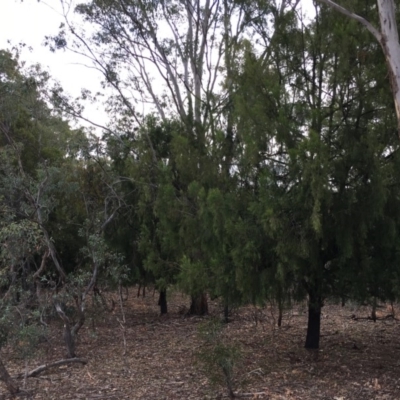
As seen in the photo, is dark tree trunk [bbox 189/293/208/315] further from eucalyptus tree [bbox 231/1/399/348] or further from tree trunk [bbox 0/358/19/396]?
tree trunk [bbox 0/358/19/396]

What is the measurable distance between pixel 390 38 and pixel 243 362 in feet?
15.2

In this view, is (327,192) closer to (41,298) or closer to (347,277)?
(347,277)

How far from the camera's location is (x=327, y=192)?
6.67m

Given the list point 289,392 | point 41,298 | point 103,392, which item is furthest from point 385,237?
point 41,298

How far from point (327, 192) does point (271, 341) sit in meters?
4.44

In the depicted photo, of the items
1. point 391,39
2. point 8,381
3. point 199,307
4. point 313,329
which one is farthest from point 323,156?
point 199,307

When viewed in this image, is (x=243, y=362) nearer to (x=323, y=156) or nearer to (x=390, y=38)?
(x=323, y=156)

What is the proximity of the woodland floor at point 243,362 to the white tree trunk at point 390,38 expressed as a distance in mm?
3213

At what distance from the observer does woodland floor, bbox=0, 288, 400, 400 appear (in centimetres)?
709

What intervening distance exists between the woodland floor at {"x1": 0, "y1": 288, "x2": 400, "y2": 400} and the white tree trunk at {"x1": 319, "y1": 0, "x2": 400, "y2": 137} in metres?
3.21

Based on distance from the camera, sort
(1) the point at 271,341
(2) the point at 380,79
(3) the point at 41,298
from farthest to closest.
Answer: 1. (1) the point at 271,341
2. (3) the point at 41,298
3. (2) the point at 380,79

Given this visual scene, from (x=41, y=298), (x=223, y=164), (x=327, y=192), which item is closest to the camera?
(x=327, y=192)

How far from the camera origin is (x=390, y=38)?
21.7 ft

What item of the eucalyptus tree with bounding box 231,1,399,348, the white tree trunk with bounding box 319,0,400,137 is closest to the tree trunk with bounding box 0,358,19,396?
the eucalyptus tree with bounding box 231,1,399,348
